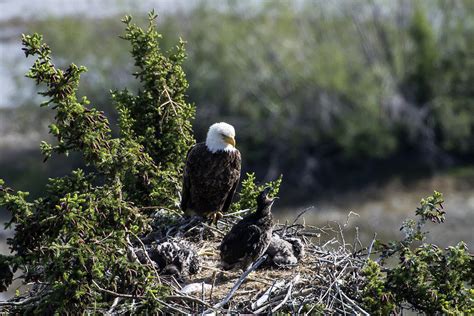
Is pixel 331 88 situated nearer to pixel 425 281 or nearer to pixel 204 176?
pixel 204 176

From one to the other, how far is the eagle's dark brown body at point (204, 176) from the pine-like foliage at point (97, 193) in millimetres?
162

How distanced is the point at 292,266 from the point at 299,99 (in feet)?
59.8

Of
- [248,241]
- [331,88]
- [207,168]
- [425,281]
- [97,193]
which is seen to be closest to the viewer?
Answer: [97,193]

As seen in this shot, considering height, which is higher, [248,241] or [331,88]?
[331,88]

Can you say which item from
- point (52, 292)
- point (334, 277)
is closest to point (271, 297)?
point (334, 277)

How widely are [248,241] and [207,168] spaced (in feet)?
4.20

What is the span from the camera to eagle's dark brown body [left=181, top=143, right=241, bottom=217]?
944cm

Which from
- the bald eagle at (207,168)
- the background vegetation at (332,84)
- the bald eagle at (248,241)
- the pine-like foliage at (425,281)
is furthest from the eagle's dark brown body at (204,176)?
the background vegetation at (332,84)

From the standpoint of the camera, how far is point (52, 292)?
7.13m

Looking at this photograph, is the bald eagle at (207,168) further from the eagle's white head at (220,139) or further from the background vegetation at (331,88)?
the background vegetation at (331,88)

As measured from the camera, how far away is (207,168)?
31.1 ft

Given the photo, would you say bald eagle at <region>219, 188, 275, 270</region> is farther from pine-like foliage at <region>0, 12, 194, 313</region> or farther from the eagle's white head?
the eagle's white head

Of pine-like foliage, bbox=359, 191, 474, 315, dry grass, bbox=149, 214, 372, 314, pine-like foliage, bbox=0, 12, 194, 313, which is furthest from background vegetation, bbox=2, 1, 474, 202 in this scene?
pine-like foliage, bbox=359, 191, 474, 315

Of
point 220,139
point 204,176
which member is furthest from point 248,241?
point 220,139
